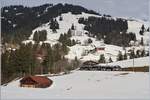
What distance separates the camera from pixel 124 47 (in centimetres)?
17025

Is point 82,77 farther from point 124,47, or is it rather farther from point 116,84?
point 124,47

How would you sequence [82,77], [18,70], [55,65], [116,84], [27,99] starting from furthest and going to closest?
[55,65]
[18,70]
[82,77]
[116,84]
[27,99]

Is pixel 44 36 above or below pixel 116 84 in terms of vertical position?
above

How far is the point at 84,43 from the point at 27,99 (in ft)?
518

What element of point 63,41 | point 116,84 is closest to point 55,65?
point 116,84

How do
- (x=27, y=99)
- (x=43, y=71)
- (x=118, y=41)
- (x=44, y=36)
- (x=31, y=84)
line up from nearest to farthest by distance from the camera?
(x=27, y=99), (x=31, y=84), (x=43, y=71), (x=44, y=36), (x=118, y=41)

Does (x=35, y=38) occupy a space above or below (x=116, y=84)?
above

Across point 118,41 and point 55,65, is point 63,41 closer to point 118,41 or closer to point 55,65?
point 118,41

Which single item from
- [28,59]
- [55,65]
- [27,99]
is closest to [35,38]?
[55,65]

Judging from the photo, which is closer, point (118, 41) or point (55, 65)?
point (55, 65)

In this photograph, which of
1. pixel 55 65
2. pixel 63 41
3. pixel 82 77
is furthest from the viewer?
pixel 63 41

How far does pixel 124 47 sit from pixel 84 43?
1855cm

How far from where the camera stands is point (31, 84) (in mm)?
45219

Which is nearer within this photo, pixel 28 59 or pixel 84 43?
pixel 28 59
